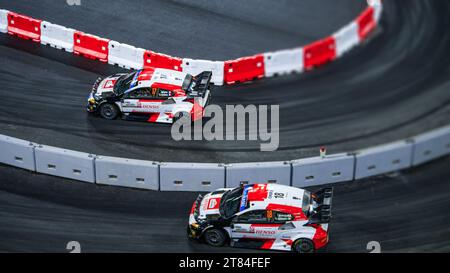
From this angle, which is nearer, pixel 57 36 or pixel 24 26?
pixel 57 36

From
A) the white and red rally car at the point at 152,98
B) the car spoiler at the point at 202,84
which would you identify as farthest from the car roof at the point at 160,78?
the car spoiler at the point at 202,84

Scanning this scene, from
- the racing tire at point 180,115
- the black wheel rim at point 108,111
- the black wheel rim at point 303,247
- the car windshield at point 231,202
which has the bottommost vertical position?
the black wheel rim at point 303,247

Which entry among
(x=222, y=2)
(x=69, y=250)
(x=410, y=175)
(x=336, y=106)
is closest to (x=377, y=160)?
(x=410, y=175)

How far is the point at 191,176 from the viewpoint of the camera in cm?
2683

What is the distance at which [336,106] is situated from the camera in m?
31.5

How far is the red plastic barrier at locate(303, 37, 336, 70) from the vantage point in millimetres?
33156

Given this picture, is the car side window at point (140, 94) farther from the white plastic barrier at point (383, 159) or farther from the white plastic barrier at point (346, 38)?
the white plastic barrier at point (346, 38)

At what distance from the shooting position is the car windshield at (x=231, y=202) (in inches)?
979

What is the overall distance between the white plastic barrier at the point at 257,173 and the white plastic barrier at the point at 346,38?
8.48 m

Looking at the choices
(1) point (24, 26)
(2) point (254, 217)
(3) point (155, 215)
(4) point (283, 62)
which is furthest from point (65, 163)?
(4) point (283, 62)

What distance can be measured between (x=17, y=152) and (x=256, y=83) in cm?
909

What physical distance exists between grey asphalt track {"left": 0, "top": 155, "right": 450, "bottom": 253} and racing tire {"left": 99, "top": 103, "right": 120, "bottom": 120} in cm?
346

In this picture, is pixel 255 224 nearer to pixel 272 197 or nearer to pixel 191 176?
pixel 272 197

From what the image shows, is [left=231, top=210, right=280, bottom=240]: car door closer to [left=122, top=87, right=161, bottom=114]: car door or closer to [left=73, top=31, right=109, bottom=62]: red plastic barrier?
[left=122, top=87, right=161, bottom=114]: car door
